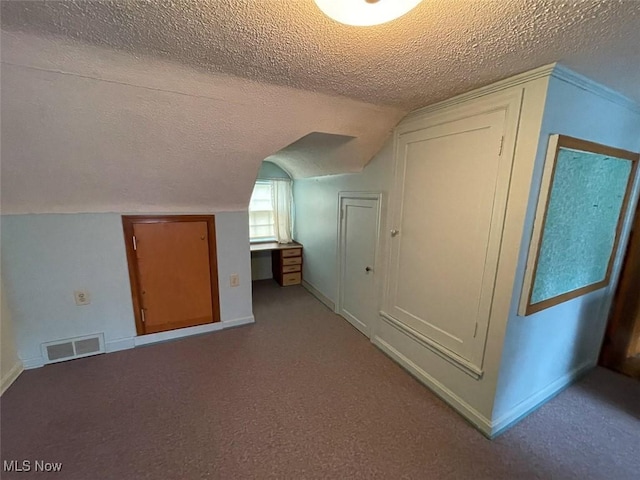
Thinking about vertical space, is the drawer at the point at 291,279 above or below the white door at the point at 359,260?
below

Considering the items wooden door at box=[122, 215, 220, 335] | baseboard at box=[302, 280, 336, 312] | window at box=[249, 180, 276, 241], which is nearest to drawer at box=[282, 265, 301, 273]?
baseboard at box=[302, 280, 336, 312]

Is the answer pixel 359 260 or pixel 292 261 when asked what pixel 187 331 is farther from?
pixel 359 260

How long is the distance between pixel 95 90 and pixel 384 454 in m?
2.75

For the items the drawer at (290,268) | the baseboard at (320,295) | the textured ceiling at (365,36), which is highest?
the textured ceiling at (365,36)

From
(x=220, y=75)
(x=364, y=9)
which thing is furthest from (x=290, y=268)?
(x=364, y=9)

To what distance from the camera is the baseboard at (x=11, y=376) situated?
6.89 feet

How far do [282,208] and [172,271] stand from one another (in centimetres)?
221

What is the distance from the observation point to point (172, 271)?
112 inches

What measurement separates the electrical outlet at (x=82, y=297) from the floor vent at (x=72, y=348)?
33cm

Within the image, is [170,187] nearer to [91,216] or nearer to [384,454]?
[91,216]

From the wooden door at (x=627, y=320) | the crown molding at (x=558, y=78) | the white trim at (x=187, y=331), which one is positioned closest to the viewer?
the crown molding at (x=558, y=78)

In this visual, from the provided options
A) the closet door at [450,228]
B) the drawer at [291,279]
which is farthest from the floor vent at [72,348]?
the closet door at [450,228]

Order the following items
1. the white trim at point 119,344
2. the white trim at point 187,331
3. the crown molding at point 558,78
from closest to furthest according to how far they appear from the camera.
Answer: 1. the crown molding at point 558,78
2. the white trim at point 119,344
3. the white trim at point 187,331

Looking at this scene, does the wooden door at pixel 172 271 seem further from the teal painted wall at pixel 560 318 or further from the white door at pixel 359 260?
the teal painted wall at pixel 560 318
